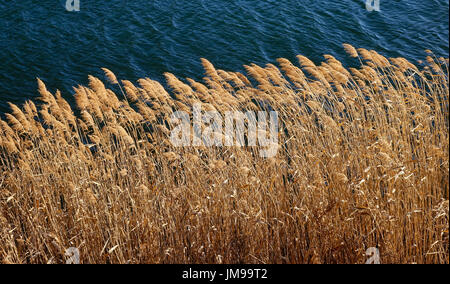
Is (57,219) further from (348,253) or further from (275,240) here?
(348,253)

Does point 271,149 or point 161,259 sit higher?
point 271,149

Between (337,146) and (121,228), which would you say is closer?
(121,228)

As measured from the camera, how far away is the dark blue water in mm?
12461

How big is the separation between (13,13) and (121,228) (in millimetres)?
12420

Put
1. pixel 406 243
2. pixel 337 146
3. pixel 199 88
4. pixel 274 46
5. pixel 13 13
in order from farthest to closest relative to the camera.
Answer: pixel 13 13 → pixel 274 46 → pixel 199 88 → pixel 337 146 → pixel 406 243

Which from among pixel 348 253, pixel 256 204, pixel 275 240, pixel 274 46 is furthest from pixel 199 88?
pixel 274 46

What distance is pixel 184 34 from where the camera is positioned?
45.7 ft

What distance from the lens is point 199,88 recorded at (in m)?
6.72

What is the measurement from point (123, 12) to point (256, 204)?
1158cm

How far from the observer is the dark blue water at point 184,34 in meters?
12.5

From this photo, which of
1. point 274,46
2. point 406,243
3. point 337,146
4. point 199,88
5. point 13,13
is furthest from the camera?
point 13,13

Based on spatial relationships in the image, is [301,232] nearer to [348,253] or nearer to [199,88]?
[348,253]

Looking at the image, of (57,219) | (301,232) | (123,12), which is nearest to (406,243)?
(301,232)

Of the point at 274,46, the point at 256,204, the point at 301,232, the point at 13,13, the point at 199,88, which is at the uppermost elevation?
the point at 13,13
